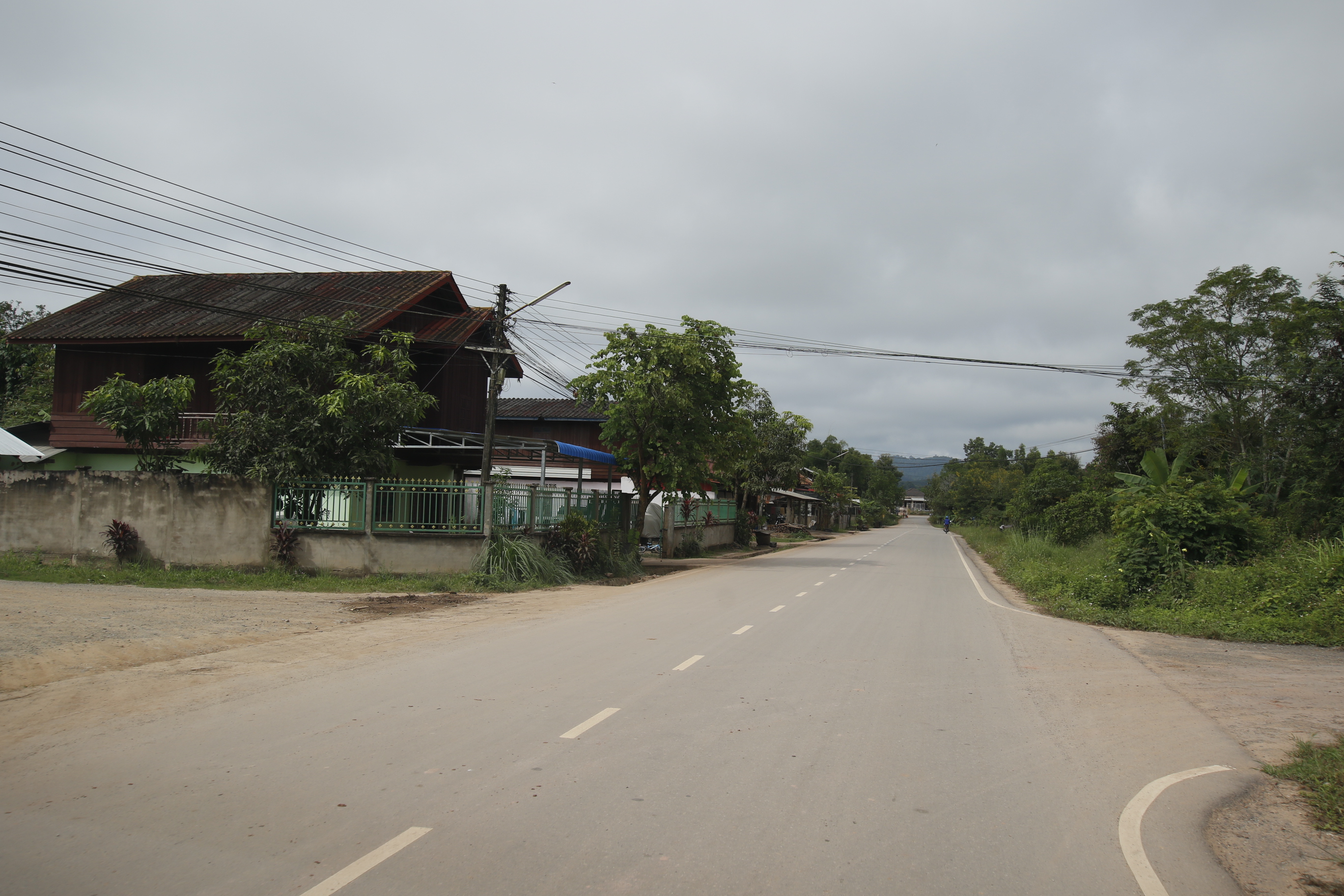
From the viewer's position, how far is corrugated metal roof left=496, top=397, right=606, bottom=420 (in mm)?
44875

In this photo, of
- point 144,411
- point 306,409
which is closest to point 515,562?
point 306,409

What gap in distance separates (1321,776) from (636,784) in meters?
4.71

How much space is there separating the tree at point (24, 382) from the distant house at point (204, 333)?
44.5ft

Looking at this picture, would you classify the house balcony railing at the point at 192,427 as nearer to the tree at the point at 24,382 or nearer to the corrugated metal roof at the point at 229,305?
the corrugated metal roof at the point at 229,305

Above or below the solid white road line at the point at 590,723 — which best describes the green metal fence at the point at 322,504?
above

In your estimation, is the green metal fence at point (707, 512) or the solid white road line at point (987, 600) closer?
the solid white road line at point (987, 600)

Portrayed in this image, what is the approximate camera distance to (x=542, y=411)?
46812mm

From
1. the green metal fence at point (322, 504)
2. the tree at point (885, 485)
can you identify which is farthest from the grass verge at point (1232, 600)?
Answer: the tree at point (885, 485)

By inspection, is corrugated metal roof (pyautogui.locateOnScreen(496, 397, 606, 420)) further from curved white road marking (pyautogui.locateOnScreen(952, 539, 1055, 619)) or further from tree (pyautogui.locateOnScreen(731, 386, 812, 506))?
curved white road marking (pyautogui.locateOnScreen(952, 539, 1055, 619))

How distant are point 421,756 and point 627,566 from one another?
17.9 m

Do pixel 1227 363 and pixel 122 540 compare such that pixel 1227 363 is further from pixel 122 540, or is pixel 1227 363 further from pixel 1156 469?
pixel 122 540

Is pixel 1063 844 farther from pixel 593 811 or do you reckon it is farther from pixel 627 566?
pixel 627 566

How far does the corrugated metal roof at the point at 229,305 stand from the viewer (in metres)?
26.0

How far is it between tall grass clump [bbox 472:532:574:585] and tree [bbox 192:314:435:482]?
327 cm
